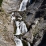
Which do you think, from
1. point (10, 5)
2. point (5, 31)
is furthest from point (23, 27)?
point (10, 5)

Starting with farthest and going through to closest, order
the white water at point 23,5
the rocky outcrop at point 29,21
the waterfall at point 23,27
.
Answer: the white water at point 23,5, the waterfall at point 23,27, the rocky outcrop at point 29,21

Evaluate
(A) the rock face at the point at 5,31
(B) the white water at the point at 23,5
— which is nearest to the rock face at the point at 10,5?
(B) the white water at the point at 23,5

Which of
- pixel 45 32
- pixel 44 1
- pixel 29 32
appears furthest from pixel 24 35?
pixel 44 1

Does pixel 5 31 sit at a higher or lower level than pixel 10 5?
lower

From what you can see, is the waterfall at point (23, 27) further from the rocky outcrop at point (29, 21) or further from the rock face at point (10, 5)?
the rock face at point (10, 5)

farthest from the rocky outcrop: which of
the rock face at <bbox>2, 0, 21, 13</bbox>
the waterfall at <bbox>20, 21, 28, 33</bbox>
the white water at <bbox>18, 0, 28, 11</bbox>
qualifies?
the white water at <bbox>18, 0, 28, 11</bbox>

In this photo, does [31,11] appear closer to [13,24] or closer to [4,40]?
[13,24]

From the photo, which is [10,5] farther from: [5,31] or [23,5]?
[5,31]

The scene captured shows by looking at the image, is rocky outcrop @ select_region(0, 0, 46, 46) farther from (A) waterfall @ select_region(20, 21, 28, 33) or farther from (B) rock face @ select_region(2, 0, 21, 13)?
(A) waterfall @ select_region(20, 21, 28, 33)
